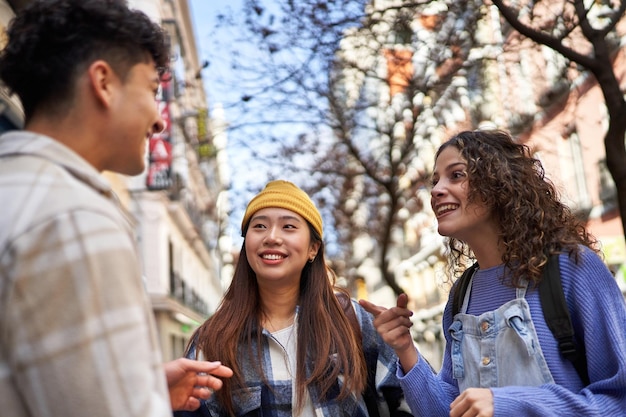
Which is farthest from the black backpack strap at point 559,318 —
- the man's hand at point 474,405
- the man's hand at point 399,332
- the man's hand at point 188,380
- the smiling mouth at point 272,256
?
the smiling mouth at point 272,256

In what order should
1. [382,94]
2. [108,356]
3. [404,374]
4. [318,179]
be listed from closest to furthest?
[108,356], [404,374], [318,179], [382,94]

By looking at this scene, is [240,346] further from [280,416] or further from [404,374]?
[404,374]

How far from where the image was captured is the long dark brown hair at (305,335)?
339cm

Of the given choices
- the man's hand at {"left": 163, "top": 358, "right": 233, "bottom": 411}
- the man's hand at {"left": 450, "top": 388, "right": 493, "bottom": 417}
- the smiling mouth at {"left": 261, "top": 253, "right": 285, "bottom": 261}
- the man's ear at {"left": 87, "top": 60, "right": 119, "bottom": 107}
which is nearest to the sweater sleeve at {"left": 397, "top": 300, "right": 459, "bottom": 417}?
the man's hand at {"left": 450, "top": 388, "right": 493, "bottom": 417}

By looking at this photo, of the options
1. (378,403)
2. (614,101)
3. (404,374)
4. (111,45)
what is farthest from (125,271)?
(614,101)

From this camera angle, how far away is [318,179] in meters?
17.8

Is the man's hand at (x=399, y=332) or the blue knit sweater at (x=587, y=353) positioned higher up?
the man's hand at (x=399, y=332)

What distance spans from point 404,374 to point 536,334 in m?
0.69

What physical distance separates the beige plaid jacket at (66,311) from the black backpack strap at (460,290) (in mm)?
1852

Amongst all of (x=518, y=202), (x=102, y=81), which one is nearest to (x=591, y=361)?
(x=518, y=202)

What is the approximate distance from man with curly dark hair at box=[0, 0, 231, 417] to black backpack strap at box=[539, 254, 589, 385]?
1545 millimetres

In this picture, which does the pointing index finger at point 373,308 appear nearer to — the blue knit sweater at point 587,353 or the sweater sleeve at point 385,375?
the sweater sleeve at point 385,375

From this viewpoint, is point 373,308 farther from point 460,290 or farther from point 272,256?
point 272,256

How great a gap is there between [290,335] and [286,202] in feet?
2.04
